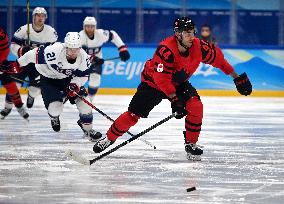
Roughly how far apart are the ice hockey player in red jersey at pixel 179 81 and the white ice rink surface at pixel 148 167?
0.70ft

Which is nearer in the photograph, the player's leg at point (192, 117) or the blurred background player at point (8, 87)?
the player's leg at point (192, 117)

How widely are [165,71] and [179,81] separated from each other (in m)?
0.29

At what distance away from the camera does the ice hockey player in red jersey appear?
600 cm

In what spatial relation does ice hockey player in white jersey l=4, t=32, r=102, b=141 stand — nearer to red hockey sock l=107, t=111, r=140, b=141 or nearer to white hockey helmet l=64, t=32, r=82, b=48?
white hockey helmet l=64, t=32, r=82, b=48

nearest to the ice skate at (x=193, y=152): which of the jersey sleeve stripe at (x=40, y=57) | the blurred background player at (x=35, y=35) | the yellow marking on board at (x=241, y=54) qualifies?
the jersey sleeve stripe at (x=40, y=57)

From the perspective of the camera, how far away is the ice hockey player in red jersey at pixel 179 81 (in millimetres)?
6004

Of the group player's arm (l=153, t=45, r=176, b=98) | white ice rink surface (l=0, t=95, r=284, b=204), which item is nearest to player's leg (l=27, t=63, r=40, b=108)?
white ice rink surface (l=0, t=95, r=284, b=204)

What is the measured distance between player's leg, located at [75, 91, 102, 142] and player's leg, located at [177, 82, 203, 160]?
1489 mm

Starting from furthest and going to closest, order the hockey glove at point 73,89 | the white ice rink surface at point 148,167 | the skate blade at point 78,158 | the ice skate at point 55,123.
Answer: the ice skate at point 55,123
the hockey glove at point 73,89
the skate blade at point 78,158
the white ice rink surface at point 148,167

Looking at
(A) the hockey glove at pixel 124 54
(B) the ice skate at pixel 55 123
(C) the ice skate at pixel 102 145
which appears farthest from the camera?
(A) the hockey glove at pixel 124 54

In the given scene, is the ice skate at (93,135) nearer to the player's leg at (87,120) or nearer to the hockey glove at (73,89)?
the player's leg at (87,120)

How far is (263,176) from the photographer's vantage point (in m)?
5.42

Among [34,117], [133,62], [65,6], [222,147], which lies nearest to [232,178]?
[222,147]

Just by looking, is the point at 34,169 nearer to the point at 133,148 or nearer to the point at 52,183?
the point at 52,183
